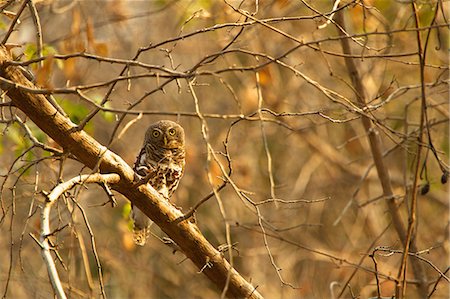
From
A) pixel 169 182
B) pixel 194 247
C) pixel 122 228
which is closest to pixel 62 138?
pixel 194 247

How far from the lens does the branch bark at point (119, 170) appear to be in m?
3.09

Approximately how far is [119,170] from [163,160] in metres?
1.55

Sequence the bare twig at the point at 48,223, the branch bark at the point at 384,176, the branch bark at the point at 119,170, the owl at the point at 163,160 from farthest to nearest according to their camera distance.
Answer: the owl at the point at 163,160 → the branch bark at the point at 384,176 → the branch bark at the point at 119,170 → the bare twig at the point at 48,223

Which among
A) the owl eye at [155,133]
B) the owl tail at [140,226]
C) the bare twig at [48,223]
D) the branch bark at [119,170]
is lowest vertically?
the bare twig at [48,223]

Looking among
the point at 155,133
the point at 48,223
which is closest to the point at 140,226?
the point at 155,133

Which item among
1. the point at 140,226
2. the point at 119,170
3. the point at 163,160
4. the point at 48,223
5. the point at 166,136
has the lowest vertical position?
the point at 48,223

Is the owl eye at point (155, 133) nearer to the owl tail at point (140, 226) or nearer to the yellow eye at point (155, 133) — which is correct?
the yellow eye at point (155, 133)

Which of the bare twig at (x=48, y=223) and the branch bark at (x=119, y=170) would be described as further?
the branch bark at (x=119, y=170)

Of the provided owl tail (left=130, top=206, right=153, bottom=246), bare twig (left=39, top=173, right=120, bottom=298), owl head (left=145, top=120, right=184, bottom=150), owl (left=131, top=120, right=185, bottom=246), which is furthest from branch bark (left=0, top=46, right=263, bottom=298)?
owl tail (left=130, top=206, right=153, bottom=246)

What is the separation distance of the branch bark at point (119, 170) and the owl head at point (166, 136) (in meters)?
1.34

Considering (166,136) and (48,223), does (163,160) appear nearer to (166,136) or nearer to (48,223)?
(166,136)

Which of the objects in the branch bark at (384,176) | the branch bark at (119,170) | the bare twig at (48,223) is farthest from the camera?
the branch bark at (384,176)

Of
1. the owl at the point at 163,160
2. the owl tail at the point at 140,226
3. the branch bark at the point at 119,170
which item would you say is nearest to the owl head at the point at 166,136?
the owl at the point at 163,160

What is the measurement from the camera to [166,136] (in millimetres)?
4910
